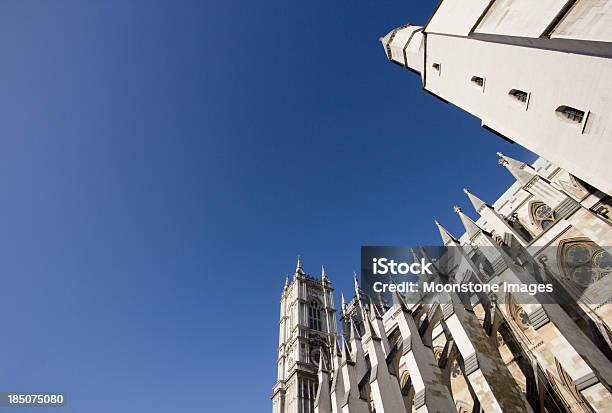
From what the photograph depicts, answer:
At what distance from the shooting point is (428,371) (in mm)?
14078

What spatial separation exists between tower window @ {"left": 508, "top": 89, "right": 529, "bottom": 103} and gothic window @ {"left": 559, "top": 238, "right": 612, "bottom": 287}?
23.3 feet

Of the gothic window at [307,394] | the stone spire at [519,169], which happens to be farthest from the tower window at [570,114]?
the gothic window at [307,394]

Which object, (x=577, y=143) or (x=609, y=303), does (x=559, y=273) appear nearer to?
(x=609, y=303)

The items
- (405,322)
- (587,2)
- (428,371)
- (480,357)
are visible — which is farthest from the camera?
(405,322)

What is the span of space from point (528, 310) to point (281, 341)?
123 feet

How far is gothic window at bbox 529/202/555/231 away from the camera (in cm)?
2002

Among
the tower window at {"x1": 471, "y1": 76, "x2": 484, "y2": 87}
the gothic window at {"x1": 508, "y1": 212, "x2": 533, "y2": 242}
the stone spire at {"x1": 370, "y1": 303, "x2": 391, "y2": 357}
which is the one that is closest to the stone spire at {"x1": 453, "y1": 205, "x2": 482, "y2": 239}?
the gothic window at {"x1": 508, "y1": 212, "x2": 533, "y2": 242}

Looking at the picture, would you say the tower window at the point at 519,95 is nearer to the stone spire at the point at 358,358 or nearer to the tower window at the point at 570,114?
the tower window at the point at 570,114

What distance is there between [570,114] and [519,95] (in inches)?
95.5

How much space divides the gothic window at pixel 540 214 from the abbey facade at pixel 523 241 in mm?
71

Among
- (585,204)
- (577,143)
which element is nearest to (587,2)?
(577,143)

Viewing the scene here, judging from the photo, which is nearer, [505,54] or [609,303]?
[505,54]

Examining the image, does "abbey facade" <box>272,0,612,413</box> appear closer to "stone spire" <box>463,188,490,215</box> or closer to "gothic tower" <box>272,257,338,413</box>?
"stone spire" <box>463,188,490,215</box>

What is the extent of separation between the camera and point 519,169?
70.1 ft
